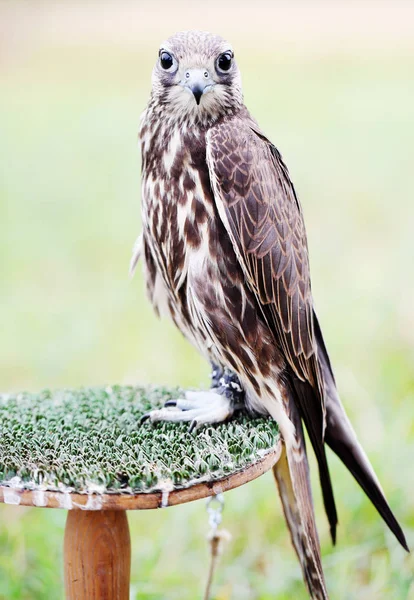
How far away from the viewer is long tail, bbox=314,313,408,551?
93.7 inches

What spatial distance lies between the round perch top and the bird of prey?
12cm

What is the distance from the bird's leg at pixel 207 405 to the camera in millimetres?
2307

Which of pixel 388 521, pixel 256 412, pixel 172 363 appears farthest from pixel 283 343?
pixel 172 363

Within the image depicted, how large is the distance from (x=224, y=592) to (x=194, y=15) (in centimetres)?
699

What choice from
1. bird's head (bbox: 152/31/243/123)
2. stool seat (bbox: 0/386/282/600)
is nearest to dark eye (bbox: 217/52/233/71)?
bird's head (bbox: 152/31/243/123)

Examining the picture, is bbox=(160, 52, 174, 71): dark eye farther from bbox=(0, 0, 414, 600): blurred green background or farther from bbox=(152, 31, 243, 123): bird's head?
bbox=(0, 0, 414, 600): blurred green background

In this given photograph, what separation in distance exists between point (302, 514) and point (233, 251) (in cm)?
83

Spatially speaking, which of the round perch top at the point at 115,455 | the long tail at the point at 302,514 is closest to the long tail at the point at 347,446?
the long tail at the point at 302,514

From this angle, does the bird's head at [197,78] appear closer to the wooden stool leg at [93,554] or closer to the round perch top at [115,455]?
the round perch top at [115,455]

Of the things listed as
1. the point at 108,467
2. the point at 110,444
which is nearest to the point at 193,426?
the point at 110,444

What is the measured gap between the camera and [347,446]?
2469 millimetres

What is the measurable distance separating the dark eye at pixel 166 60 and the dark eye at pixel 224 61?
136mm

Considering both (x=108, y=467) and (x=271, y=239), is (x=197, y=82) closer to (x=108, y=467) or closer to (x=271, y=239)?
(x=271, y=239)

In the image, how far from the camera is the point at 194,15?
8.59 meters
